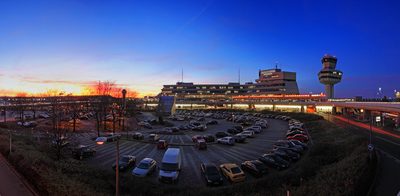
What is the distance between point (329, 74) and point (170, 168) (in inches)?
4742

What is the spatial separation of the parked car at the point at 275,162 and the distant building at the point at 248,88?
139 metres

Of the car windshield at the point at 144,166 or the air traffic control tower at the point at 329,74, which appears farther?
the air traffic control tower at the point at 329,74

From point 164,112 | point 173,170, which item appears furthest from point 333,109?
point 173,170

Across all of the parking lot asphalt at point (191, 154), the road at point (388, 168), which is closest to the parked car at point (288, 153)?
the parking lot asphalt at point (191, 154)

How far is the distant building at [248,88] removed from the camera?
15950 cm

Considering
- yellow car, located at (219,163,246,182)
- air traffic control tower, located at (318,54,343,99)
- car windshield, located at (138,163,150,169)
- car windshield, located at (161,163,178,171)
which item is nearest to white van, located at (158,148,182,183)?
car windshield, located at (161,163,178,171)

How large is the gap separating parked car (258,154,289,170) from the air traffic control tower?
110501mm

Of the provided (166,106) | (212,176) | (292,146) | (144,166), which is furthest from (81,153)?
(166,106)

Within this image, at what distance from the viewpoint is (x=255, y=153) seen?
31.9 meters

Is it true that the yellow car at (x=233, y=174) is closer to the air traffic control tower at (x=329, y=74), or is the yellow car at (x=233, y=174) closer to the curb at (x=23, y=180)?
the curb at (x=23, y=180)

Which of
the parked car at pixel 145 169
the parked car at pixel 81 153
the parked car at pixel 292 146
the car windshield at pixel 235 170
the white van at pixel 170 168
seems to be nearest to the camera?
the white van at pixel 170 168

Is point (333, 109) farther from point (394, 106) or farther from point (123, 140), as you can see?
point (123, 140)

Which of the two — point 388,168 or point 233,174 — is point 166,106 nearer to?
point 233,174

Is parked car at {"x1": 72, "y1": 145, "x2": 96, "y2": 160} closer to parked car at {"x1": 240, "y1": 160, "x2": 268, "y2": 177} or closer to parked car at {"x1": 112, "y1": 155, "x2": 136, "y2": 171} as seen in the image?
parked car at {"x1": 112, "y1": 155, "x2": 136, "y2": 171}
